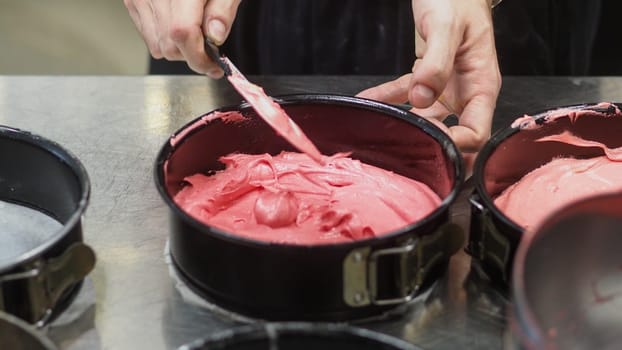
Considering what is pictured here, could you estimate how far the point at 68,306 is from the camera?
1066mm

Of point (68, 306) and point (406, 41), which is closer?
point (68, 306)

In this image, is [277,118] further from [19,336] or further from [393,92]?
[19,336]

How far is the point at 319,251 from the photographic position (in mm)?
939

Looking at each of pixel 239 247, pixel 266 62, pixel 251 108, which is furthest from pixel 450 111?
pixel 239 247

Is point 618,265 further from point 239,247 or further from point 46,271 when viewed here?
point 46,271

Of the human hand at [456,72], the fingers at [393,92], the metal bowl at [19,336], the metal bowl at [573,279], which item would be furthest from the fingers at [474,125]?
the metal bowl at [19,336]

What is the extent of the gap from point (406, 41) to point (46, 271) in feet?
3.08

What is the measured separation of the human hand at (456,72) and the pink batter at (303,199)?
0.41ft

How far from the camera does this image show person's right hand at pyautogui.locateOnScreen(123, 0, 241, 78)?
1251 mm

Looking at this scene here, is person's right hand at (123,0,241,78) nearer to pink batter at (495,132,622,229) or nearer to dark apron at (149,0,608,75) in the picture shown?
dark apron at (149,0,608,75)

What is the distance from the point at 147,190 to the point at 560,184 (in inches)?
23.7

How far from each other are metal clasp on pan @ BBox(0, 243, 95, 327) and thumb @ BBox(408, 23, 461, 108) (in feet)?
1.68

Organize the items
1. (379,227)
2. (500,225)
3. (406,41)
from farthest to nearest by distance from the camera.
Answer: (406,41) < (379,227) < (500,225)

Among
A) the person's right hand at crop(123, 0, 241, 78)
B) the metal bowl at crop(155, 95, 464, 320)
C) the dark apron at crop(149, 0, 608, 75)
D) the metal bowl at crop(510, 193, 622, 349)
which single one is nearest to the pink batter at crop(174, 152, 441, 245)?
the metal bowl at crop(155, 95, 464, 320)
